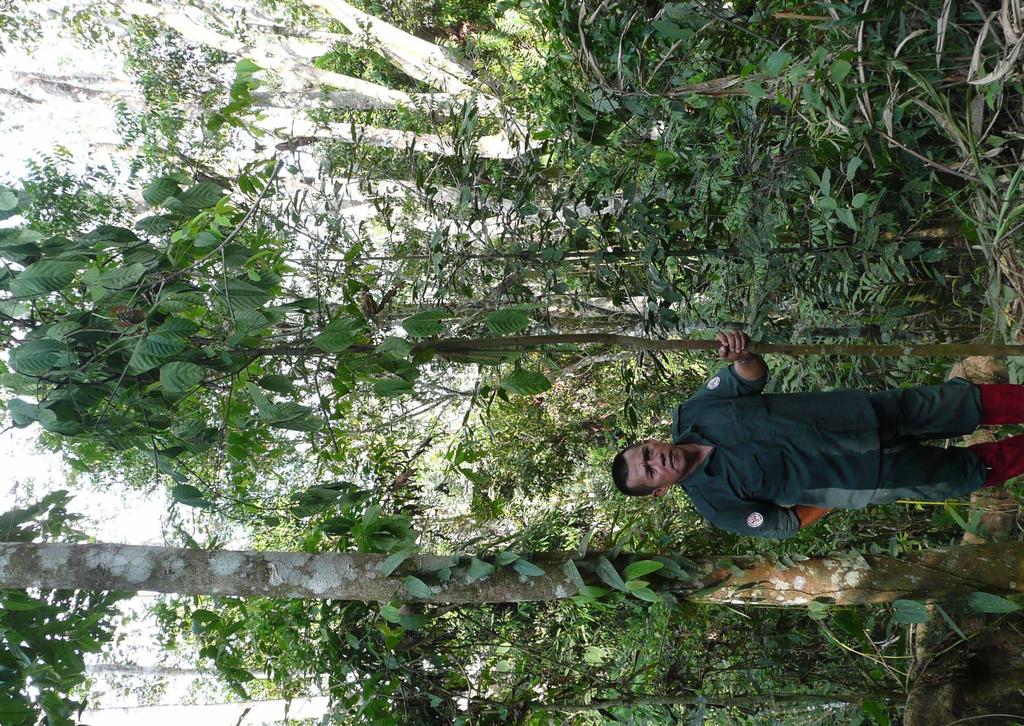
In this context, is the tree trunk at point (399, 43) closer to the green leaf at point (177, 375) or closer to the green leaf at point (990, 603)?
the green leaf at point (177, 375)

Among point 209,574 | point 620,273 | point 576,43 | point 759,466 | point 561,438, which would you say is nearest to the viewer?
point 209,574

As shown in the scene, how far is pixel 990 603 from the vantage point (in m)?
2.30

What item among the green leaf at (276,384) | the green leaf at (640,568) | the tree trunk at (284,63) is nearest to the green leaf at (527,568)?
the green leaf at (640,568)

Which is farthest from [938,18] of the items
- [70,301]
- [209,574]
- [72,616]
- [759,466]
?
[72,616]

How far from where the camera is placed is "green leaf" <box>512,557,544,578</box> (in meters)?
2.31

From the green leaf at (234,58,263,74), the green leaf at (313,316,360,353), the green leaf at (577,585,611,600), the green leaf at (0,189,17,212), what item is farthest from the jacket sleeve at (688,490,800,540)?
the green leaf at (0,189,17,212)

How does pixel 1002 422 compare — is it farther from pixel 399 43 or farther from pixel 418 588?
pixel 399 43

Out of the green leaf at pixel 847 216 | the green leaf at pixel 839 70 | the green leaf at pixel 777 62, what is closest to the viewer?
the green leaf at pixel 839 70

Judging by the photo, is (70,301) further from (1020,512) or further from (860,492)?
(1020,512)

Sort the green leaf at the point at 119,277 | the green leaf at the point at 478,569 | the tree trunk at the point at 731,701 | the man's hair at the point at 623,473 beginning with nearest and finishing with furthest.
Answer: the green leaf at the point at 119,277, the green leaf at the point at 478,569, the man's hair at the point at 623,473, the tree trunk at the point at 731,701

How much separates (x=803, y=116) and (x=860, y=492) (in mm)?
1293

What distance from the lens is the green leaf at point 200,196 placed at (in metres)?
1.90

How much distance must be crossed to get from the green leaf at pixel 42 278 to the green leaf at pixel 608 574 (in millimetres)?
1786

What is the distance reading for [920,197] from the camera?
2480 millimetres
